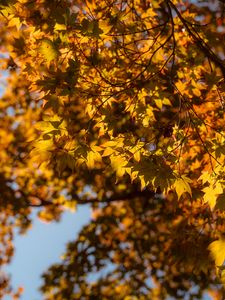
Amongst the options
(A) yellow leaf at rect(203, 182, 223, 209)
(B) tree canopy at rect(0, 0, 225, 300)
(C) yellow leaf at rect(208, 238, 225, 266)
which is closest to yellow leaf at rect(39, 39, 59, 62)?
(B) tree canopy at rect(0, 0, 225, 300)

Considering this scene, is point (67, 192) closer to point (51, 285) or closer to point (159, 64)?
point (51, 285)

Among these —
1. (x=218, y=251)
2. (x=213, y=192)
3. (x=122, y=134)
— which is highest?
(x=122, y=134)

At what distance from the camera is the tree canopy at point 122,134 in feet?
8.70

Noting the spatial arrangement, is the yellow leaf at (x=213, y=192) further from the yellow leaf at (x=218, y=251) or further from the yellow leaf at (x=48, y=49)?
the yellow leaf at (x=48, y=49)

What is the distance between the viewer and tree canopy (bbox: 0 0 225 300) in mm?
2652

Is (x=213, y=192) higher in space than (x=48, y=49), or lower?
lower

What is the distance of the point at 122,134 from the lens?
9.21 feet

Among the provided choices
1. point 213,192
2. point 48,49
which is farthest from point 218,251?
point 48,49

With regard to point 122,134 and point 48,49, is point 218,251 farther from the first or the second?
point 48,49

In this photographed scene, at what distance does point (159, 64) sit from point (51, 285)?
19.5 ft

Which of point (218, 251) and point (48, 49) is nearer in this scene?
point (218, 251)

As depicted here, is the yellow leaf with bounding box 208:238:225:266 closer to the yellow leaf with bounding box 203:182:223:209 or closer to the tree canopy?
the tree canopy

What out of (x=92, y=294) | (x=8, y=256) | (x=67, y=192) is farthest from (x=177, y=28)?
(x=8, y=256)

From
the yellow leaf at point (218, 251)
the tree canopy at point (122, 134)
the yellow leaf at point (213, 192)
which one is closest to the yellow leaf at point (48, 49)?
the tree canopy at point (122, 134)
